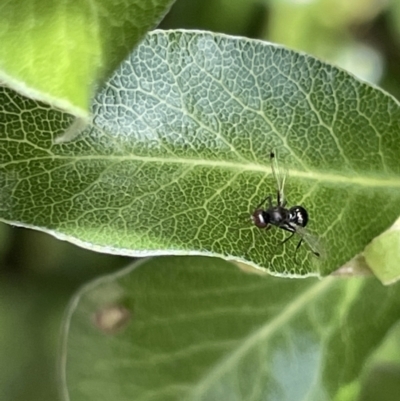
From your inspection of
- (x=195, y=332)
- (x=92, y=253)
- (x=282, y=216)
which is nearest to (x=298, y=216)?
(x=282, y=216)

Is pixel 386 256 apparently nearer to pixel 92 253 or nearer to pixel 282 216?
pixel 282 216

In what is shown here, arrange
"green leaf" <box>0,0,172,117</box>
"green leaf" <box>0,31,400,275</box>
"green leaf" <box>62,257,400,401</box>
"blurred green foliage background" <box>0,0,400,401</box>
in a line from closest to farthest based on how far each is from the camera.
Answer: "green leaf" <box>0,0,172,117</box> → "green leaf" <box>0,31,400,275</box> → "green leaf" <box>62,257,400,401</box> → "blurred green foliage background" <box>0,0,400,401</box>

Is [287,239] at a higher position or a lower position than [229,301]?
higher

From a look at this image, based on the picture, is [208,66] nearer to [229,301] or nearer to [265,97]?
[265,97]

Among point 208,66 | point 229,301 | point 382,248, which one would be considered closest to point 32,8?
point 208,66

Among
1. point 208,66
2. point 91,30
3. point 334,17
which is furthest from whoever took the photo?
point 334,17

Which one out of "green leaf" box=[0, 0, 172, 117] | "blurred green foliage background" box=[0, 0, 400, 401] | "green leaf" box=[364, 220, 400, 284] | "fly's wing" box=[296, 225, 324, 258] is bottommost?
"blurred green foliage background" box=[0, 0, 400, 401]

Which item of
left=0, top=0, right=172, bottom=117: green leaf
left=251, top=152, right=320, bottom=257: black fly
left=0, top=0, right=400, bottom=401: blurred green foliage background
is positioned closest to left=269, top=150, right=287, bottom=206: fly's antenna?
left=251, top=152, right=320, bottom=257: black fly

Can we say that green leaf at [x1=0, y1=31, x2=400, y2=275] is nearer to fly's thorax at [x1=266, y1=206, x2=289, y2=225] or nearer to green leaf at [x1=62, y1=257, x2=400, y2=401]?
fly's thorax at [x1=266, y1=206, x2=289, y2=225]
